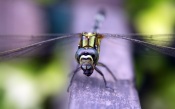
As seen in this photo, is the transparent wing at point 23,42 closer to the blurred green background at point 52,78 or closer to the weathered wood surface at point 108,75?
the blurred green background at point 52,78

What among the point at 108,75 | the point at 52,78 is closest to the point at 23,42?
the point at 52,78

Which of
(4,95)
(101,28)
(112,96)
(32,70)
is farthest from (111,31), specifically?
(112,96)

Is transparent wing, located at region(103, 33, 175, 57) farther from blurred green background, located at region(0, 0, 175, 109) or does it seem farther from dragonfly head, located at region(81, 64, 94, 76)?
dragonfly head, located at region(81, 64, 94, 76)

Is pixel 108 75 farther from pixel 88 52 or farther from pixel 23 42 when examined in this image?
pixel 23 42

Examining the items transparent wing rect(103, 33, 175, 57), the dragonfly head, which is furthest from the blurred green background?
the dragonfly head

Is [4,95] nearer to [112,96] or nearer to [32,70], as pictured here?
[32,70]

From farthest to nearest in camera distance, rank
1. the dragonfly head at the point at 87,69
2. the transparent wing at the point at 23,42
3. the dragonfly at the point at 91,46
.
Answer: the transparent wing at the point at 23,42
the dragonfly at the point at 91,46
the dragonfly head at the point at 87,69

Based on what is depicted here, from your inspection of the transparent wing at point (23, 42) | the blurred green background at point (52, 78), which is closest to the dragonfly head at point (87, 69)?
the blurred green background at point (52, 78)
